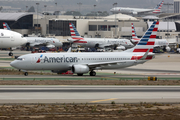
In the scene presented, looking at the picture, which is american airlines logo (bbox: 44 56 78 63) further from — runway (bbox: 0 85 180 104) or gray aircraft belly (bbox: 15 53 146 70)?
runway (bbox: 0 85 180 104)

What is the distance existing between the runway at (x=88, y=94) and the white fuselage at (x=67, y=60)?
1240 centimetres

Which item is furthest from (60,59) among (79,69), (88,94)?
(88,94)

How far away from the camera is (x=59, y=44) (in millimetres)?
129750

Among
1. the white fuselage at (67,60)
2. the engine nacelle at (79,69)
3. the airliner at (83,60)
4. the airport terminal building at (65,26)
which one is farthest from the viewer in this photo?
the airport terminal building at (65,26)

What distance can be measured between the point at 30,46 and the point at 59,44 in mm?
10901

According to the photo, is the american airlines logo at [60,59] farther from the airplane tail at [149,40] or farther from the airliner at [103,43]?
the airliner at [103,43]

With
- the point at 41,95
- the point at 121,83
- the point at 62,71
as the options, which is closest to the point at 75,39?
the point at 62,71

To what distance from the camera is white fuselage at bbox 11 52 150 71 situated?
48250 millimetres

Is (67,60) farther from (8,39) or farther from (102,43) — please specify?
(102,43)

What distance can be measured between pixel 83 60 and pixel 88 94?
64.8 ft

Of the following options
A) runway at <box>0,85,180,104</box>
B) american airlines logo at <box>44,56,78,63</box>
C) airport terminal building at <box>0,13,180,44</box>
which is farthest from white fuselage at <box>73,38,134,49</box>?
runway at <box>0,85,180,104</box>

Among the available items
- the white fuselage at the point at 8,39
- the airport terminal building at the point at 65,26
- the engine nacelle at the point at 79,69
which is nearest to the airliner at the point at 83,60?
the engine nacelle at the point at 79,69

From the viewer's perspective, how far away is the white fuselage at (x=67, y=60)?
48250 mm

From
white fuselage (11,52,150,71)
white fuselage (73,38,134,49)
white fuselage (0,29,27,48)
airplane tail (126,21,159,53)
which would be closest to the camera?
white fuselage (11,52,150,71)
